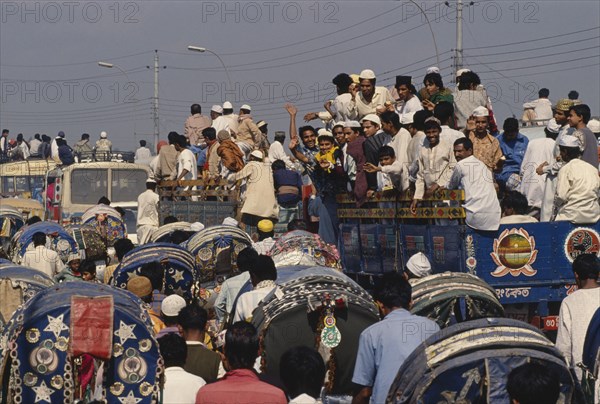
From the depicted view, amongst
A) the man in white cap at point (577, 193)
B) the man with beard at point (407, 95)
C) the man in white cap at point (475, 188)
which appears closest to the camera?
the man in white cap at point (475, 188)

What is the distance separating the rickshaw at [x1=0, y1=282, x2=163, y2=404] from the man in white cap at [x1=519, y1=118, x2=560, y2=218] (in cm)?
804

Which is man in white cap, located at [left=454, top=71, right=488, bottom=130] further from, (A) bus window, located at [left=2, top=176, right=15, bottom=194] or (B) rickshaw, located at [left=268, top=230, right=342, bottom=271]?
(A) bus window, located at [left=2, top=176, right=15, bottom=194]

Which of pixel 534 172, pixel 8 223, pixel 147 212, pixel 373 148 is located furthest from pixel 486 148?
pixel 8 223

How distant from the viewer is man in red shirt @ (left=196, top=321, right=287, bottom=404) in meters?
6.91

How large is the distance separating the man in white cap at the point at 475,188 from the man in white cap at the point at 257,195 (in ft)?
23.7

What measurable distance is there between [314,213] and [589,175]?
21.9 feet

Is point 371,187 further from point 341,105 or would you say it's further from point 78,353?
point 78,353

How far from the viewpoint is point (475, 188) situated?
12.4 m

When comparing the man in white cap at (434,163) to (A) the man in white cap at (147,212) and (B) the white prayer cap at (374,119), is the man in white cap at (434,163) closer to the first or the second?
(B) the white prayer cap at (374,119)

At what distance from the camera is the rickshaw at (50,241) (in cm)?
2044

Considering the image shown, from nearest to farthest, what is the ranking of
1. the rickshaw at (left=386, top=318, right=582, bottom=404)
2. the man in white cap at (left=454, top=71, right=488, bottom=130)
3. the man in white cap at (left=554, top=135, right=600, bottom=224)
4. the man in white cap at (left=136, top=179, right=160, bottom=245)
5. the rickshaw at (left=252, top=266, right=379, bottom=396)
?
the rickshaw at (left=386, top=318, right=582, bottom=404) < the rickshaw at (left=252, top=266, right=379, bottom=396) < the man in white cap at (left=554, top=135, right=600, bottom=224) < the man in white cap at (left=454, top=71, right=488, bottom=130) < the man in white cap at (left=136, top=179, right=160, bottom=245)

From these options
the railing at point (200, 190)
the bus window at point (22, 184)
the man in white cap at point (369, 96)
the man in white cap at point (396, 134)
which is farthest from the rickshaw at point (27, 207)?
the man in white cap at point (396, 134)

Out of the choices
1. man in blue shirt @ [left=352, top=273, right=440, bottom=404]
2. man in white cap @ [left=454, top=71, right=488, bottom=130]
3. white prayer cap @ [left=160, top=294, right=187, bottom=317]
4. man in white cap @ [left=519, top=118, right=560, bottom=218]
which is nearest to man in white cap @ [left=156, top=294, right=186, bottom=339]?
white prayer cap @ [left=160, top=294, right=187, bottom=317]

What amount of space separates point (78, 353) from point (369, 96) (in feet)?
31.6
